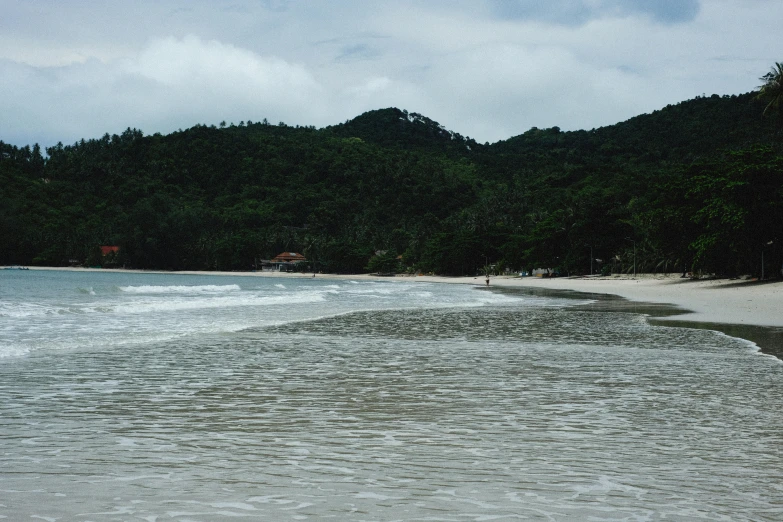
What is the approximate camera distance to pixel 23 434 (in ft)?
24.0

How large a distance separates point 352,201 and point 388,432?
182392 millimetres

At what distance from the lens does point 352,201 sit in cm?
18875

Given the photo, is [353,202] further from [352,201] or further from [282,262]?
[282,262]

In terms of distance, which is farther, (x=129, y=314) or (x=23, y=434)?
(x=129, y=314)

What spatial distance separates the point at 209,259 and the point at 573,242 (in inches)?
3904

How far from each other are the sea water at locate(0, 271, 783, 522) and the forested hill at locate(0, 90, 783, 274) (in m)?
82.4

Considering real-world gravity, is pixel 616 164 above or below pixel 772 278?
above

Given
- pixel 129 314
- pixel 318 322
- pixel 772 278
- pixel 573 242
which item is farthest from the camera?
pixel 573 242

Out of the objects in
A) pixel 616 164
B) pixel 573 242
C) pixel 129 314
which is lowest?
pixel 129 314

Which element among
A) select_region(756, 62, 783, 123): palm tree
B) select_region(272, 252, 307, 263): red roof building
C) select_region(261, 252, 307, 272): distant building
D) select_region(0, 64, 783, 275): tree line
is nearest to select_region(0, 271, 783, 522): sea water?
select_region(756, 62, 783, 123): palm tree

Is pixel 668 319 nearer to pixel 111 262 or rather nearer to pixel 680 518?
pixel 680 518

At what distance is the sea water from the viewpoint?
17.0 feet

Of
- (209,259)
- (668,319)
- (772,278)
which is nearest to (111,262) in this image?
(209,259)

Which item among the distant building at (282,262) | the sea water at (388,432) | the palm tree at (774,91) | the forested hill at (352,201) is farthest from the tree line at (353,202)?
the sea water at (388,432)
